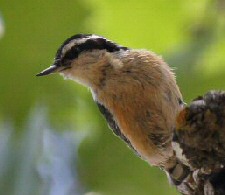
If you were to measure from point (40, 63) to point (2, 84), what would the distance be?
17 centimetres

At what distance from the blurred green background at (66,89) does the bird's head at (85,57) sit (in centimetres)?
7

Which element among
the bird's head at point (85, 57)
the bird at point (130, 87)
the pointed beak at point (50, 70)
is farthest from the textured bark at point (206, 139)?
the bird's head at point (85, 57)

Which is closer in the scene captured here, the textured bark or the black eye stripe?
the textured bark

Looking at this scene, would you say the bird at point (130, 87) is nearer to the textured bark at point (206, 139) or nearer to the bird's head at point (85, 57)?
the bird's head at point (85, 57)

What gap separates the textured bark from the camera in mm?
1582

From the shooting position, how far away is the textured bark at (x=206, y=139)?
1.58 m

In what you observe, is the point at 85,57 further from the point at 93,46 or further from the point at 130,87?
the point at 130,87

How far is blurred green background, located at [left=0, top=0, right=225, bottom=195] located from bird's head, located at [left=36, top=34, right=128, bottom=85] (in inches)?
2.7

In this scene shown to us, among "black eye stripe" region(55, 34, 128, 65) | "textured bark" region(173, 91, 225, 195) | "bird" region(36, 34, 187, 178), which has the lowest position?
"bird" region(36, 34, 187, 178)

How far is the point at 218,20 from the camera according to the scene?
8.95 ft

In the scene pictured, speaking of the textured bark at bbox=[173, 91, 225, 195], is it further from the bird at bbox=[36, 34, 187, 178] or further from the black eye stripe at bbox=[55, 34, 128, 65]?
the black eye stripe at bbox=[55, 34, 128, 65]

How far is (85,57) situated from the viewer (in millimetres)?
2873

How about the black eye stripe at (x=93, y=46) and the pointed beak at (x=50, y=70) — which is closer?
the pointed beak at (x=50, y=70)

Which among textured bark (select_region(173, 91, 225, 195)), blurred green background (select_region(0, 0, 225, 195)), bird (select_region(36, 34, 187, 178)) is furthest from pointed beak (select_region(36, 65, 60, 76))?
textured bark (select_region(173, 91, 225, 195))
